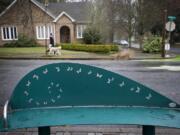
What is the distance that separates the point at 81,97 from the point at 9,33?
1430 inches

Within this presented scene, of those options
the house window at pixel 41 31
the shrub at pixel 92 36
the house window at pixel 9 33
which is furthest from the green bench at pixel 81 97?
the house window at pixel 9 33

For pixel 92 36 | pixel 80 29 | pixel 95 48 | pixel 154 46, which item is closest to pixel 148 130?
pixel 95 48

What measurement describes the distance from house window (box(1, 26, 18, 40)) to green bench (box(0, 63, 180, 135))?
3589 cm

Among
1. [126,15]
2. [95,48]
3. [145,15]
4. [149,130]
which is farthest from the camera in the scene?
[126,15]

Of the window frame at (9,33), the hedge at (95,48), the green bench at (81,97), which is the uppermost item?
the window frame at (9,33)

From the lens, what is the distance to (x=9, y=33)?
38.0 m

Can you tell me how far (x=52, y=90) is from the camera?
3.44 metres

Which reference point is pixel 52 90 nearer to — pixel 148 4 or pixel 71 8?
pixel 148 4

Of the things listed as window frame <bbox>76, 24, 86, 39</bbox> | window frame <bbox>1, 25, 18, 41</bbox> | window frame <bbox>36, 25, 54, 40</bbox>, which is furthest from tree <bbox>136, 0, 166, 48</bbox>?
window frame <bbox>1, 25, 18, 41</bbox>

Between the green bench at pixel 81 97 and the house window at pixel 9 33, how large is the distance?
35.9 meters

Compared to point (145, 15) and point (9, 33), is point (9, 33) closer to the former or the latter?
point (9, 33)

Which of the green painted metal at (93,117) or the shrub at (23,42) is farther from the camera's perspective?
the shrub at (23,42)

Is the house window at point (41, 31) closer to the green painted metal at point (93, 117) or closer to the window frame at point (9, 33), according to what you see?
the window frame at point (9, 33)

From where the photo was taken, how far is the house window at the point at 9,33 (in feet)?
125
